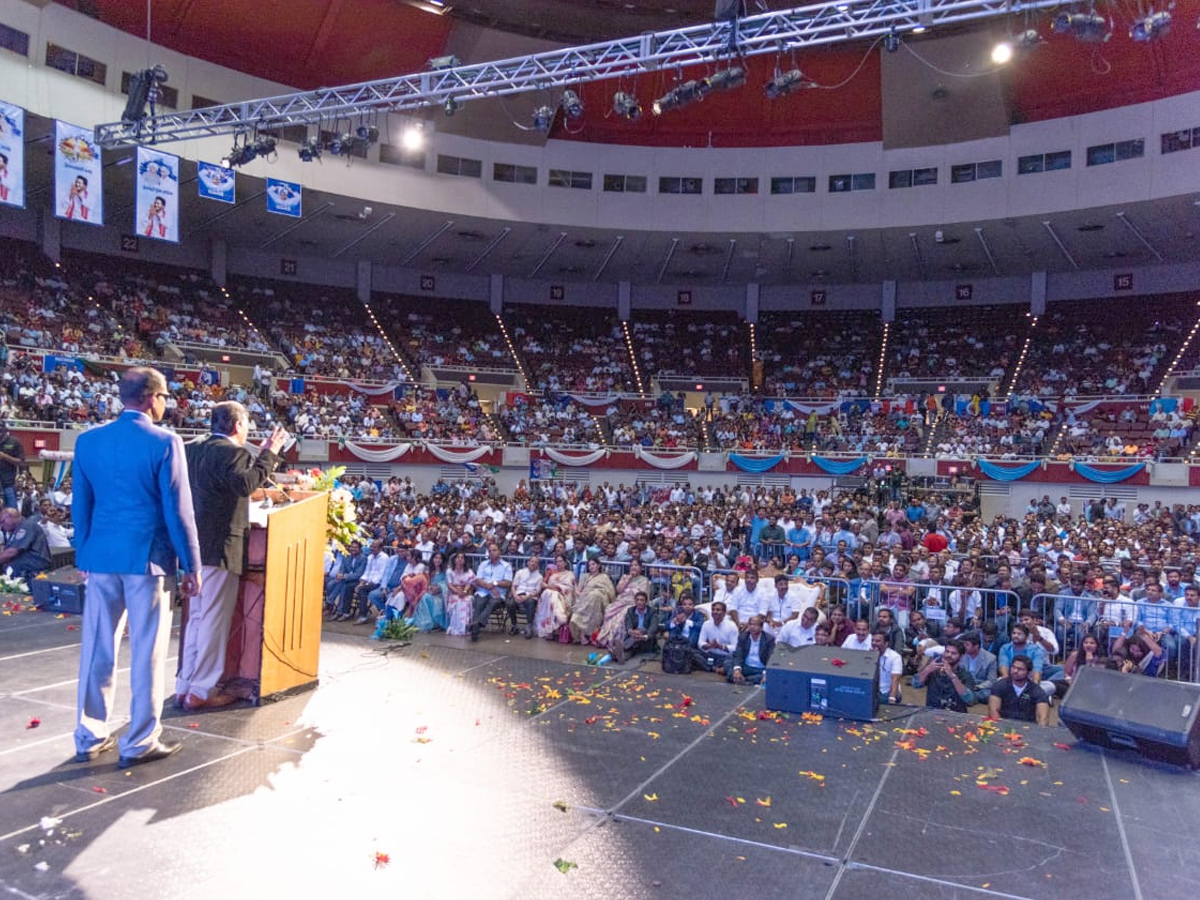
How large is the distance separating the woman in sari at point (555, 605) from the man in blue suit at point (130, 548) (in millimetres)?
5118

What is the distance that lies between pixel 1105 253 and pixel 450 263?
2350 cm

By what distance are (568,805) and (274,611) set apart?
7.27ft

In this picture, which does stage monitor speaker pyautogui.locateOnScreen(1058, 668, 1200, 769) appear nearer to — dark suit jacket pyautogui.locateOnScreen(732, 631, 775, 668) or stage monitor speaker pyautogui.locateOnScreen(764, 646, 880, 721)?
→ stage monitor speaker pyautogui.locateOnScreen(764, 646, 880, 721)

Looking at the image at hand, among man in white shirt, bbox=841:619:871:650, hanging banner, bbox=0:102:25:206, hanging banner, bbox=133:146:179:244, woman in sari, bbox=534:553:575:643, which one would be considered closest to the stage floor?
man in white shirt, bbox=841:619:871:650

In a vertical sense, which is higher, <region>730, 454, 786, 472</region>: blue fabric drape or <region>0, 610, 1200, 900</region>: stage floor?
<region>730, 454, 786, 472</region>: blue fabric drape

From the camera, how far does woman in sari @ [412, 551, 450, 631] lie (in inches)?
336

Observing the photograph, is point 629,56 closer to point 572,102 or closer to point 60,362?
point 572,102

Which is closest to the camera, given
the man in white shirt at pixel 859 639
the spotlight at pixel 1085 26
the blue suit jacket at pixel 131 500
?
the blue suit jacket at pixel 131 500

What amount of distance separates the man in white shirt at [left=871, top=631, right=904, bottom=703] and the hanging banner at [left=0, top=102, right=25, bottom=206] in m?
16.7

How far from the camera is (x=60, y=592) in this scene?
746cm

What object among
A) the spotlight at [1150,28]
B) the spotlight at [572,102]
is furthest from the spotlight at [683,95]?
the spotlight at [1150,28]

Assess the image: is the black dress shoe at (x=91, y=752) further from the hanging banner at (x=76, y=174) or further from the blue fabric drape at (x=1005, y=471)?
the blue fabric drape at (x=1005, y=471)

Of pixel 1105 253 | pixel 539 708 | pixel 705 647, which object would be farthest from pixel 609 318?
pixel 539 708

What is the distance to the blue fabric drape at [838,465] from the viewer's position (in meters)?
23.0
